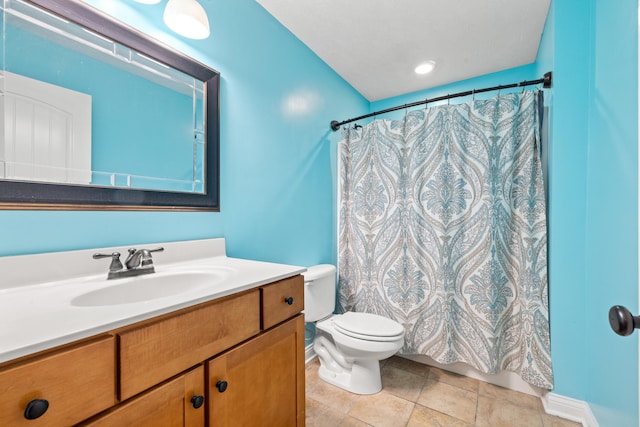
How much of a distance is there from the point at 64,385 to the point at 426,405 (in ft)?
5.49

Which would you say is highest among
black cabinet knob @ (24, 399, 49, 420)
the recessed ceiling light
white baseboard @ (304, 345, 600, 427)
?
the recessed ceiling light

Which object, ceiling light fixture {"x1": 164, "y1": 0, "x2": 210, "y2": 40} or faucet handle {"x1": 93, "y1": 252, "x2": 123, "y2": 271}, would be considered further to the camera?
ceiling light fixture {"x1": 164, "y1": 0, "x2": 210, "y2": 40}

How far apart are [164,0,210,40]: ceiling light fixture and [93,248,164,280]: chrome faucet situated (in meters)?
0.89

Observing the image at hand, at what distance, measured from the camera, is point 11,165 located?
0.83m

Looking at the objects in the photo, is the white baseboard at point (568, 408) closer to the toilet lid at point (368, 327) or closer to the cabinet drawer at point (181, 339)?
the toilet lid at point (368, 327)

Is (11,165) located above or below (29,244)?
above

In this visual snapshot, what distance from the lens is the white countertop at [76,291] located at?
52 centimetres

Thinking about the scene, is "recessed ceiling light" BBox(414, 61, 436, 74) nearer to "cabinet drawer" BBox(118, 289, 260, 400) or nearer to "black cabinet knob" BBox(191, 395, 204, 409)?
"cabinet drawer" BBox(118, 289, 260, 400)

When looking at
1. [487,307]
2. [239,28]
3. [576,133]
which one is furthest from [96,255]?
[576,133]

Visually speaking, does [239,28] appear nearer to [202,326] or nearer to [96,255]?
[96,255]

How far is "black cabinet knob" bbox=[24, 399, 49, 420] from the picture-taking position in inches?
18.3

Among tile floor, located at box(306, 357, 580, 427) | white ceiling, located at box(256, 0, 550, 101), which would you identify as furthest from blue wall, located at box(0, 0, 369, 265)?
tile floor, located at box(306, 357, 580, 427)

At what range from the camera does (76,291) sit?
794 mm

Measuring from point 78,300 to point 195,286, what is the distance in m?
0.36
